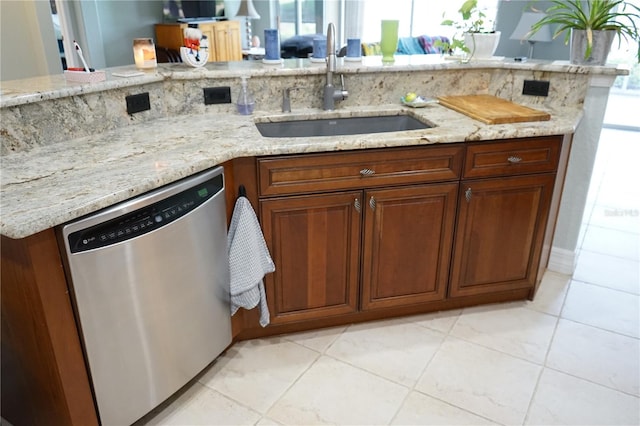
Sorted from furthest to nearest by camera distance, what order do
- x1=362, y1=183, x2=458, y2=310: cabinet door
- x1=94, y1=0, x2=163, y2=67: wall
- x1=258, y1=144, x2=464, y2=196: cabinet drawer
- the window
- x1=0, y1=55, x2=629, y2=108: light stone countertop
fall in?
the window, x1=94, y1=0, x2=163, y2=67: wall, x1=362, y1=183, x2=458, y2=310: cabinet door, x1=258, y1=144, x2=464, y2=196: cabinet drawer, x1=0, y1=55, x2=629, y2=108: light stone countertop

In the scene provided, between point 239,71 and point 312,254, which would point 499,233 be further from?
point 239,71

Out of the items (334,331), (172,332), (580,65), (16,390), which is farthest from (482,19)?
(16,390)

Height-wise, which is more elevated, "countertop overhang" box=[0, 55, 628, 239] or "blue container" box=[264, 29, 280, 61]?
"blue container" box=[264, 29, 280, 61]

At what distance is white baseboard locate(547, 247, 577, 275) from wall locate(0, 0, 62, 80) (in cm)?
349

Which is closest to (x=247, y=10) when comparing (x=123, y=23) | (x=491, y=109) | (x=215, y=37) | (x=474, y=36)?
(x=215, y=37)

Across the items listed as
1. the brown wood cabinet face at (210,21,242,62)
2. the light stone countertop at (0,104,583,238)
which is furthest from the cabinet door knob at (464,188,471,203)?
the brown wood cabinet face at (210,21,242,62)

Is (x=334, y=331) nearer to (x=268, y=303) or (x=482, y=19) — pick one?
(x=268, y=303)

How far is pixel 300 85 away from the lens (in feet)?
7.91

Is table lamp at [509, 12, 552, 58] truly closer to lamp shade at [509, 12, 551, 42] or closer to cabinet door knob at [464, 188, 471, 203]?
lamp shade at [509, 12, 551, 42]

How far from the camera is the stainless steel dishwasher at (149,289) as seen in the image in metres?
Answer: 1.42

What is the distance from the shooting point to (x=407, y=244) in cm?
218

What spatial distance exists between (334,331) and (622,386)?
1199mm

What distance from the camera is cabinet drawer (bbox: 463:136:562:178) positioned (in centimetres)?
208

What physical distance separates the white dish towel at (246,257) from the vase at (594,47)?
1.81m
